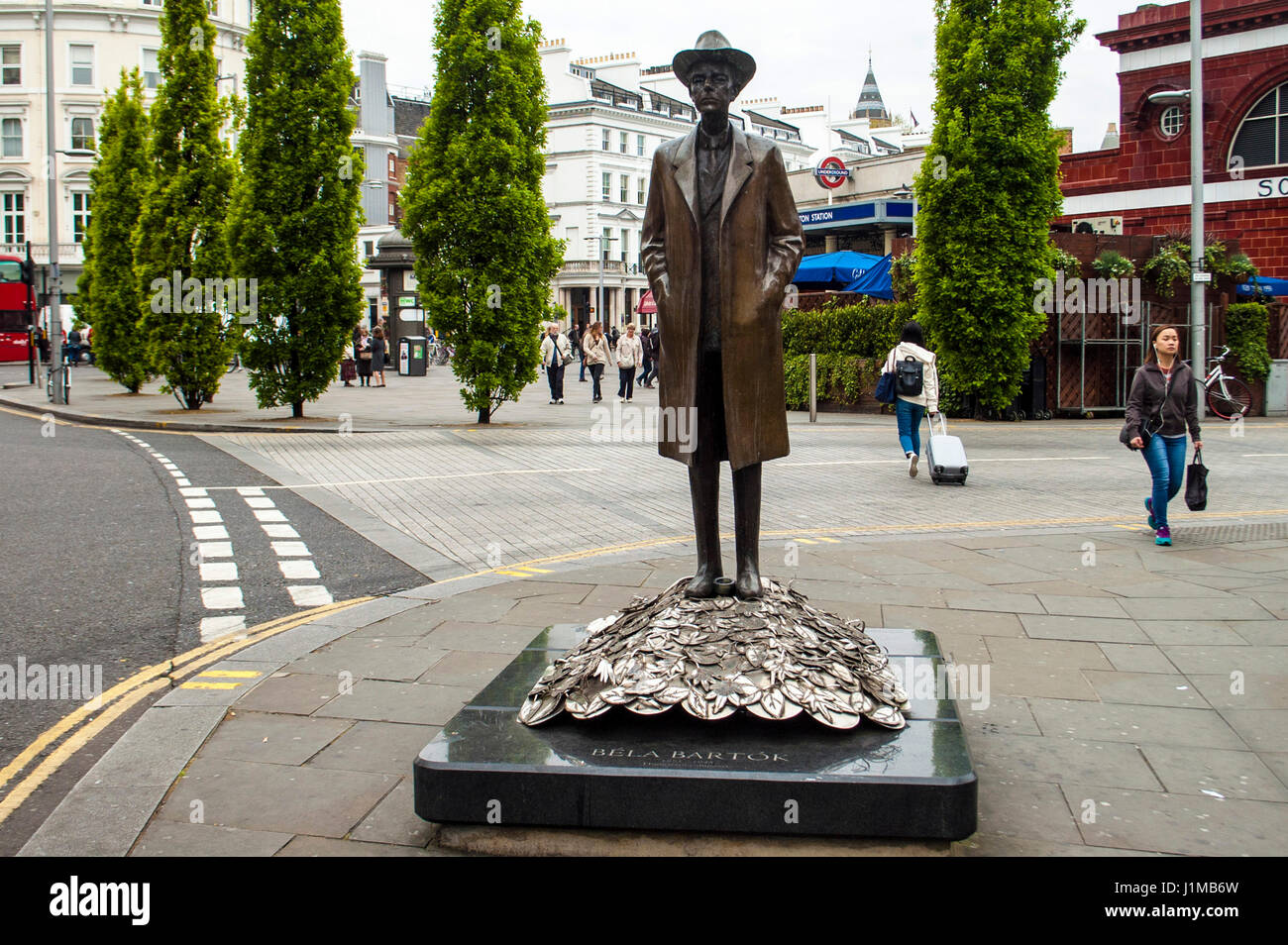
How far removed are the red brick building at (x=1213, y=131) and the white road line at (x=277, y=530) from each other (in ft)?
84.9

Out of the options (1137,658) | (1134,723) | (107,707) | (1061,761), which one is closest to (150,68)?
(107,707)

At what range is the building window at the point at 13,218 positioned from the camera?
67688 millimetres

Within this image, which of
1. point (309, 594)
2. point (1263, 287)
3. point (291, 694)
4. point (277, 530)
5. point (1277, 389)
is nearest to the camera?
point (291, 694)

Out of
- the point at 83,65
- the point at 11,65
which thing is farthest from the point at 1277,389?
the point at 11,65

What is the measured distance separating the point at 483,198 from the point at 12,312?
136ft

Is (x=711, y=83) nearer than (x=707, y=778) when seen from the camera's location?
No

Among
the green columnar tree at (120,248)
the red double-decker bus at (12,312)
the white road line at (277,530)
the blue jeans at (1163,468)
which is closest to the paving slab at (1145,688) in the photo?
the blue jeans at (1163,468)

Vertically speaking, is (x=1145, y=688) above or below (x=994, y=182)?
below

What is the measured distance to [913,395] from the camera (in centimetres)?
1431

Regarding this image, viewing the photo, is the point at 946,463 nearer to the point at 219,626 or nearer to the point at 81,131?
the point at 219,626

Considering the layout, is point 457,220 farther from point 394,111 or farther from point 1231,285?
point 394,111

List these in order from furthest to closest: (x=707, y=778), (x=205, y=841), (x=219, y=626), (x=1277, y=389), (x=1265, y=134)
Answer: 1. (x=1265, y=134)
2. (x=1277, y=389)
3. (x=219, y=626)
4. (x=205, y=841)
5. (x=707, y=778)

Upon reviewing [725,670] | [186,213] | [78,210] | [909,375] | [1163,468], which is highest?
[78,210]

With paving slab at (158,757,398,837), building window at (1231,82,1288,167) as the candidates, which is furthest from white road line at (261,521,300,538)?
building window at (1231,82,1288,167)
